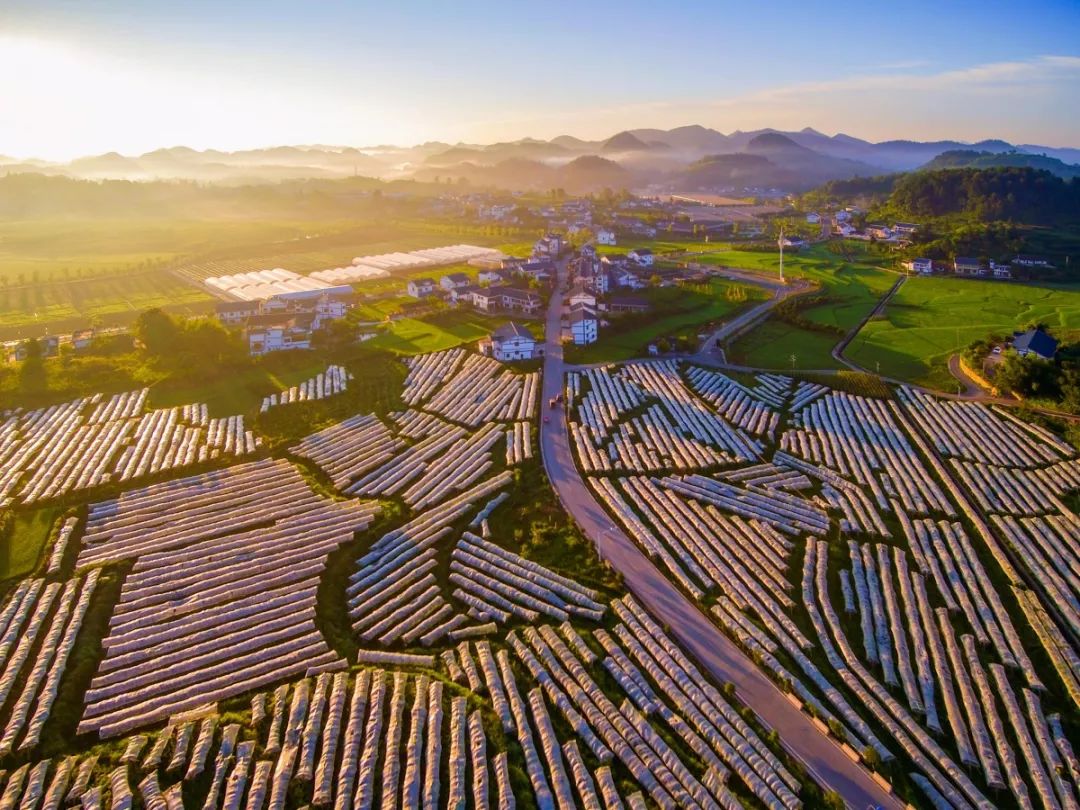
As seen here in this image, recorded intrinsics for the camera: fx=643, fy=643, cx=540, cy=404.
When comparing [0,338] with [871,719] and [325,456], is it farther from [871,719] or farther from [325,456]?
[871,719]

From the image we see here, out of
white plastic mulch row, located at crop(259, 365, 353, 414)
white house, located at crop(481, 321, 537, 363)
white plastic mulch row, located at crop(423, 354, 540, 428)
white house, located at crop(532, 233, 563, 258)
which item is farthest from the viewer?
white house, located at crop(532, 233, 563, 258)

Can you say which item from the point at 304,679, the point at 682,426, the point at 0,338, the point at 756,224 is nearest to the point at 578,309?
the point at 682,426

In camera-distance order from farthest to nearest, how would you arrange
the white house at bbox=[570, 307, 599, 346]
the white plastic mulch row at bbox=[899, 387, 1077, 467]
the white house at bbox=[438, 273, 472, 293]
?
the white house at bbox=[438, 273, 472, 293] → the white house at bbox=[570, 307, 599, 346] → the white plastic mulch row at bbox=[899, 387, 1077, 467]

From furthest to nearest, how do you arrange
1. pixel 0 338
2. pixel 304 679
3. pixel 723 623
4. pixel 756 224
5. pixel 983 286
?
1. pixel 756 224
2. pixel 983 286
3. pixel 0 338
4. pixel 723 623
5. pixel 304 679

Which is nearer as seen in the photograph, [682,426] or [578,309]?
[682,426]

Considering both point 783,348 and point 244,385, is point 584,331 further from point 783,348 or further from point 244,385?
point 244,385

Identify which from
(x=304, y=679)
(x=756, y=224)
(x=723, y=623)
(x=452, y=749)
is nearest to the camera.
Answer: (x=452, y=749)

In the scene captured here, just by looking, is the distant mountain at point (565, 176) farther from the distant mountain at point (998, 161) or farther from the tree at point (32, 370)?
the tree at point (32, 370)

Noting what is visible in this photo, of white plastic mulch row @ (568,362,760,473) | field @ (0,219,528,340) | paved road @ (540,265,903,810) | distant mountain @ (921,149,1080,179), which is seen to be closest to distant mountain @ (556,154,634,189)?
distant mountain @ (921,149,1080,179)

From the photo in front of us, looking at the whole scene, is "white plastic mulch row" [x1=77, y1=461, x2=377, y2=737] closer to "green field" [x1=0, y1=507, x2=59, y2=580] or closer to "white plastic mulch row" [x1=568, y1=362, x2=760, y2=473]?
"green field" [x1=0, y1=507, x2=59, y2=580]
